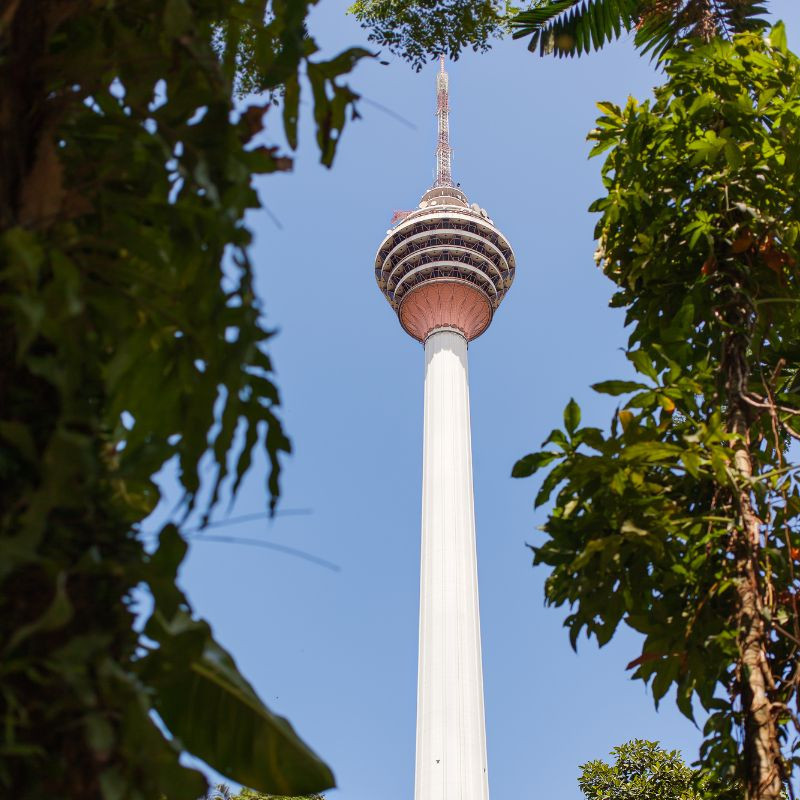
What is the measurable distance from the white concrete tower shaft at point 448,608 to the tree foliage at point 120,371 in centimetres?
3814

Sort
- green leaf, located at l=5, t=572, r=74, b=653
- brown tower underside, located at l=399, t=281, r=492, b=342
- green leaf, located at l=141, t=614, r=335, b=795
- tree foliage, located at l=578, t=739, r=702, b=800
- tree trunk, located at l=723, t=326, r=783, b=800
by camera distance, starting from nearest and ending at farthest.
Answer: green leaf, located at l=5, t=572, r=74, b=653, green leaf, located at l=141, t=614, r=335, b=795, tree trunk, located at l=723, t=326, r=783, b=800, tree foliage, located at l=578, t=739, r=702, b=800, brown tower underside, located at l=399, t=281, r=492, b=342

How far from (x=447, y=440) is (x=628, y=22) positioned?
3842cm

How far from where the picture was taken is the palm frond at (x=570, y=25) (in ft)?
35.7

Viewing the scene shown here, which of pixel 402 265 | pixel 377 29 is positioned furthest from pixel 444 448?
pixel 377 29

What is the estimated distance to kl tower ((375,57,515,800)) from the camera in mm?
39969

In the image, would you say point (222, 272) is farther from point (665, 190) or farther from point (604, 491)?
point (665, 190)

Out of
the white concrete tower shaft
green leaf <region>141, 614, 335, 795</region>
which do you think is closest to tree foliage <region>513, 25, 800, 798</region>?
green leaf <region>141, 614, 335, 795</region>

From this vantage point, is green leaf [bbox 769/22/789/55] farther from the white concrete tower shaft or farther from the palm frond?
the white concrete tower shaft

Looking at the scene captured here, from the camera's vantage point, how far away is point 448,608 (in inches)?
1697

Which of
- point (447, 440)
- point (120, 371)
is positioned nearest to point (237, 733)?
point (120, 371)

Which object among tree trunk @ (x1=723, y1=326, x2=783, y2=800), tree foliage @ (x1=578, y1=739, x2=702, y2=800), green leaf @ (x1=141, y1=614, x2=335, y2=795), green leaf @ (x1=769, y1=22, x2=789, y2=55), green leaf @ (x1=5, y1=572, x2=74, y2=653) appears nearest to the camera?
green leaf @ (x1=5, y1=572, x2=74, y2=653)

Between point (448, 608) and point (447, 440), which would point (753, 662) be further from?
point (447, 440)

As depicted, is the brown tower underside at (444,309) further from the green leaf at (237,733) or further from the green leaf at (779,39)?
the green leaf at (237,733)

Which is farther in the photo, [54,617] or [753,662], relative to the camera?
[753,662]
